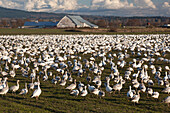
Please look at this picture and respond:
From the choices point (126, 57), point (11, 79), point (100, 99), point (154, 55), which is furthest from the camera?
point (154, 55)

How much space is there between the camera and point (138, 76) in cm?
1650

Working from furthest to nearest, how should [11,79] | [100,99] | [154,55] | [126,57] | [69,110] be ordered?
[154,55] < [126,57] < [11,79] < [100,99] < [69,110]

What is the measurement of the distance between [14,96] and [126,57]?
1477 centimetres

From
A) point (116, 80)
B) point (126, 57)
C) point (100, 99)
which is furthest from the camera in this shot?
point (126, 57)

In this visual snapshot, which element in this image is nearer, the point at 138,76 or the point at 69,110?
the point at 69,110

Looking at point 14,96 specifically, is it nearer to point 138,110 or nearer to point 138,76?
point 138,110

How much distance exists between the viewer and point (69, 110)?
1035 centimetres

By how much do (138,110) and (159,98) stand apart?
218cm

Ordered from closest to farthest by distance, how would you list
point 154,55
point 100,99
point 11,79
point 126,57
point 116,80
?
point 100,99 → point 116,80 → point 11,79 → point 126,57 → point 154,55

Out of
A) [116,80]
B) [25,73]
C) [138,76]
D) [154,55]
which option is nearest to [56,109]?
[116,80]

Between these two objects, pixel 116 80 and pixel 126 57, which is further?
pixel 126 57

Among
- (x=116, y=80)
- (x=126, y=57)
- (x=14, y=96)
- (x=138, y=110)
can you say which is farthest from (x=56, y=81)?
(x=126, y=57)

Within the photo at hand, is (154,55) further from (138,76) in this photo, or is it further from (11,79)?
(11,79)

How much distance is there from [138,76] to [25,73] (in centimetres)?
836
